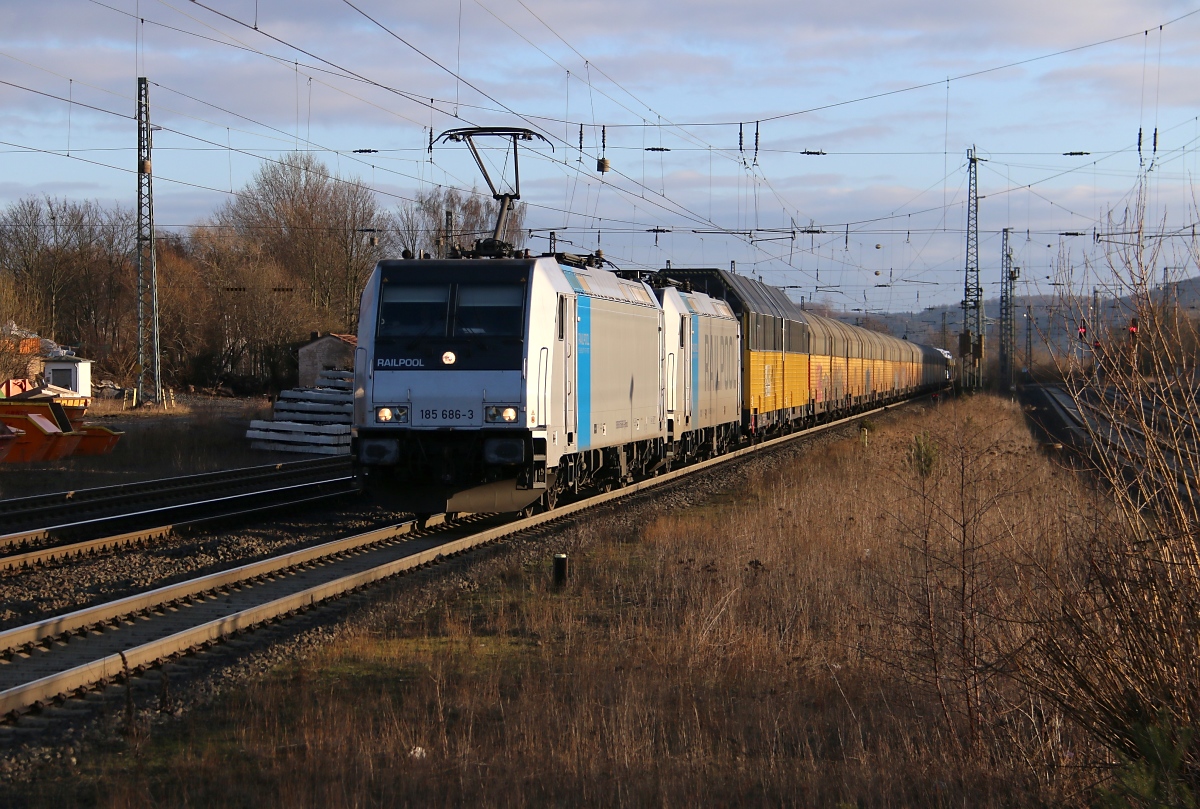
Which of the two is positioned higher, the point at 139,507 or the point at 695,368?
the point at 695,368

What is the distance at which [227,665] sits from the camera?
7.84 metres

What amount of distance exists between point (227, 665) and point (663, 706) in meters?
3.03

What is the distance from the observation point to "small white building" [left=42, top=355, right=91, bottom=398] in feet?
135

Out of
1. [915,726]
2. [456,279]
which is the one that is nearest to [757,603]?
[915,726]

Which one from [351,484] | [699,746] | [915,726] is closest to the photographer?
[699,746]

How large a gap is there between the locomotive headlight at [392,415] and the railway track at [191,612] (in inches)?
51.5

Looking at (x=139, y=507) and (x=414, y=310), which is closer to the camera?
(x=414, y=310)

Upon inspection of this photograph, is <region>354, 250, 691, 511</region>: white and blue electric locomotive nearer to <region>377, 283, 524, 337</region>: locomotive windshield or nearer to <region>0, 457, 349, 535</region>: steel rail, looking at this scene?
<region>377, 283, 524, 337</region>: locomotive windshield

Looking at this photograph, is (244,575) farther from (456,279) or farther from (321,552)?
(456,279)

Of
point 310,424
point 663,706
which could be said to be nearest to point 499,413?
point 663,706

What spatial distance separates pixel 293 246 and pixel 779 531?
182 ft

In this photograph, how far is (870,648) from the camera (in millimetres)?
8086

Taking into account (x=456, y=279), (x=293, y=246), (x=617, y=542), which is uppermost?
(x=293, y=246)

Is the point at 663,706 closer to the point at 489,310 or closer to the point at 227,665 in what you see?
the point at 227,665
